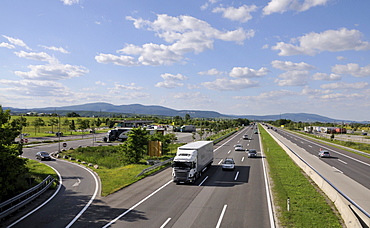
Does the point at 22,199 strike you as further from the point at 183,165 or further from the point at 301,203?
the point at 301,203

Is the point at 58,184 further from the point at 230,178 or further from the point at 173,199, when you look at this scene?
the point at 230,178

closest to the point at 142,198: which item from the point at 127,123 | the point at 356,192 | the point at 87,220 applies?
the point at 87,220

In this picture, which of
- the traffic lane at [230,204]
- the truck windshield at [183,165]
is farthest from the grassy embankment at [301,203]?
the truck windshield at [183,165]

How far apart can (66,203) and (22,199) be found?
12.6 feet

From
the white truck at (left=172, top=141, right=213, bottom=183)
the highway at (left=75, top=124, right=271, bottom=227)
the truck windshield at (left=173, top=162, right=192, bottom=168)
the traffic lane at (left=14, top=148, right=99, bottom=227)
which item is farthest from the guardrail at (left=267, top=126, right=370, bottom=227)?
the traffic lane at (left=14, top=148, right=99, bottom=227)

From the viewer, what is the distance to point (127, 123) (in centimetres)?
11775

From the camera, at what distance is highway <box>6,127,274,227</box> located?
1650 centimetres

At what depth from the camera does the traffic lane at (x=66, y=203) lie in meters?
16.7

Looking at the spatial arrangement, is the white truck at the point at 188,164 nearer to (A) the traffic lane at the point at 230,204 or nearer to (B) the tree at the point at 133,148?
(A) the traffic lane at the point at 230,204

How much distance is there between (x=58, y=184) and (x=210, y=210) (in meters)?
17.6

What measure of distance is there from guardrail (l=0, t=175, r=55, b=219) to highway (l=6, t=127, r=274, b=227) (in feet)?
4.03

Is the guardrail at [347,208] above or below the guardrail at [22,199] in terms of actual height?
above

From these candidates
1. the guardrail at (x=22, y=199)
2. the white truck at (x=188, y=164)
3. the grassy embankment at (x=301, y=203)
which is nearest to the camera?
the grassy embankment at (x=301, y=203)

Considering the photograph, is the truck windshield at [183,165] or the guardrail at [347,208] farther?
the truck windshield at [183,165]
